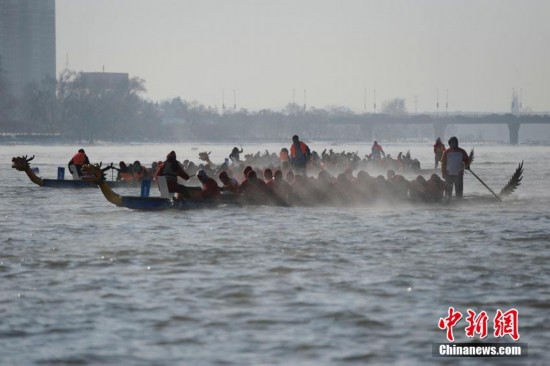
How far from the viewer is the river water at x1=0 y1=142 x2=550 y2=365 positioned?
1424 cm

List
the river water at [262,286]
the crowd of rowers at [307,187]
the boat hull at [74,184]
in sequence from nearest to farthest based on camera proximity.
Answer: the river water at [262,286], the crowd of rowers at [307,187], the boat hull at [74,184]

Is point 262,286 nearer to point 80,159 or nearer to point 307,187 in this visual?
point 307,187

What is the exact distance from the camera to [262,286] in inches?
744

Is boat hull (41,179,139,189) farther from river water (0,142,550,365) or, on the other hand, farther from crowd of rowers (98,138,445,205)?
river water (0,142,550,365)

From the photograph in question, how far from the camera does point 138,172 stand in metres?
46.8

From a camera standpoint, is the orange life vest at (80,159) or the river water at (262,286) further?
the orange life vest at (80,159)

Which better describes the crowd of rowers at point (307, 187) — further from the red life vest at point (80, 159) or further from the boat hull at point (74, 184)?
the red life vest at point (80, 159)

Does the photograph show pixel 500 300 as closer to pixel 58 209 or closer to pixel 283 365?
pixel 283 365

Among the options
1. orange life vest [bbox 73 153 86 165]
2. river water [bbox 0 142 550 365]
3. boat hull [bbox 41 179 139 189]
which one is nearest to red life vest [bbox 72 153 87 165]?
orange life vest [bbox 73 153 86 165]

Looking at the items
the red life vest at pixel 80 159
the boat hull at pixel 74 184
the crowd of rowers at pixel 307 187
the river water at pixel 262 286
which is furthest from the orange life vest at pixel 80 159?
the river water at pixel 262 286

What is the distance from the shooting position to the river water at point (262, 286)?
14.2m

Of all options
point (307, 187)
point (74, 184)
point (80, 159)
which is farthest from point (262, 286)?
point (74, 184)

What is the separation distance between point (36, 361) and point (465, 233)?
1634cm

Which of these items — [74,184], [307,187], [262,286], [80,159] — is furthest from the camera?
[74,184]
